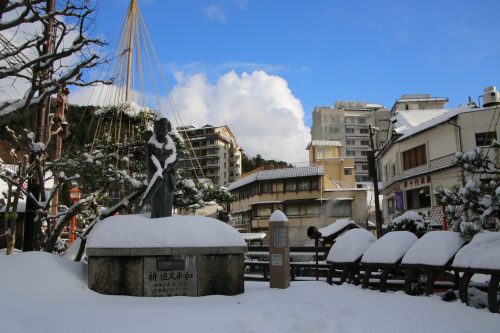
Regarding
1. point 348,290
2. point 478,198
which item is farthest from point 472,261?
point 348,290

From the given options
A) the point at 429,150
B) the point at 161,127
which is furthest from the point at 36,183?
the point at 429,150

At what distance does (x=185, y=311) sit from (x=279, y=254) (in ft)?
15.1

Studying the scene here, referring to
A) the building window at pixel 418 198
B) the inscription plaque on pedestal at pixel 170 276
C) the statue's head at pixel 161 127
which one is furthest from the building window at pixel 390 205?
the inscription plaque on pedestal at pixel 170 276

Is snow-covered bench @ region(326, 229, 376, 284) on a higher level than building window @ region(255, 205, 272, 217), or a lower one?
lower

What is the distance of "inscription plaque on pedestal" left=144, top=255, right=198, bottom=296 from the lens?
27.4ft

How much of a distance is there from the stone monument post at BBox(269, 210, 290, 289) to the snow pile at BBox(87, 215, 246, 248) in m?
2.25

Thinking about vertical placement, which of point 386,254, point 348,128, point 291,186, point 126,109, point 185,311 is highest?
point 348,128

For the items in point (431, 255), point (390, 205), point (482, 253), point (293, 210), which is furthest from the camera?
point (293, 210)

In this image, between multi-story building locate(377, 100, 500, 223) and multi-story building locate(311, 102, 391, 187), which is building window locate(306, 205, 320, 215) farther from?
multi-story building locate(311, 102, 391, 187)

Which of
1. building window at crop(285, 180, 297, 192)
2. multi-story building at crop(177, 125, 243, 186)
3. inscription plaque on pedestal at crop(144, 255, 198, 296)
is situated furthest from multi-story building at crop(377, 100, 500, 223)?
multi-story building at crop(177, 125, 243, 186)

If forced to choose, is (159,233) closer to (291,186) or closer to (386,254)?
(386,254)

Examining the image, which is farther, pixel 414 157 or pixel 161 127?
pixel 414 157

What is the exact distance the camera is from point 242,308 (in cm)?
754

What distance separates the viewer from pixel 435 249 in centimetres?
962
